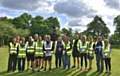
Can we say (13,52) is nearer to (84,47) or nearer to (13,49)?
(13,49)

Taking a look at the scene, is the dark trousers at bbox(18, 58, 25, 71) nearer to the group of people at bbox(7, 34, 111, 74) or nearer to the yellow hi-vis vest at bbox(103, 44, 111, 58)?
the group of people at bbox(7, 34, 111, 74)

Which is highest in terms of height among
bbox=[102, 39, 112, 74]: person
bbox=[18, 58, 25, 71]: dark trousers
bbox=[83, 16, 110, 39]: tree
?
bbox=[83, 16, 110, 39]: tree

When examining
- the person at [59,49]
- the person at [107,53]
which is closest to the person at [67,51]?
the person at [59,49]

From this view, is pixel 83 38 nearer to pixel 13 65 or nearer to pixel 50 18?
pixel 13 65

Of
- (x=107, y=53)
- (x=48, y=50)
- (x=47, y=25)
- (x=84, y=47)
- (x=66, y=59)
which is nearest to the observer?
(x=107, y=53)

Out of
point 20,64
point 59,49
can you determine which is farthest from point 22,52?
point 59,49

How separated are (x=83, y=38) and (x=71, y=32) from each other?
80422 millimetres

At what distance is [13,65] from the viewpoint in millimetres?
13109

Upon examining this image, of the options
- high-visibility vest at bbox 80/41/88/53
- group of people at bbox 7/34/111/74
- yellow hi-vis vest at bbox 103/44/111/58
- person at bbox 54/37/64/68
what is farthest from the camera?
person at bbox 54/37/64/68

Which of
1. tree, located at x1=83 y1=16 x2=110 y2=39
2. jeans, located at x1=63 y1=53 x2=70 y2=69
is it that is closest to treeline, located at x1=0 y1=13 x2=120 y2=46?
tree, located at x1=83 y1=16 x2=110 y2=39

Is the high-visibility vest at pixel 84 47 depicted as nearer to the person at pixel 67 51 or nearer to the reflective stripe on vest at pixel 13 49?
the person at pixel 67 51

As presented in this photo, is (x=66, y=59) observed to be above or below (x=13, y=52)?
below

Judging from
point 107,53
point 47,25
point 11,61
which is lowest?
point 11,61

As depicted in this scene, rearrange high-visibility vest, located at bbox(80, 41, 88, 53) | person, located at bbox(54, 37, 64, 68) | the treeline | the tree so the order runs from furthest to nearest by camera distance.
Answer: the tree < the treeline < person, located at bbox(54, 37, 64, 68) < high-visibility vest, located at bbox(80, 41, 88, 53)
